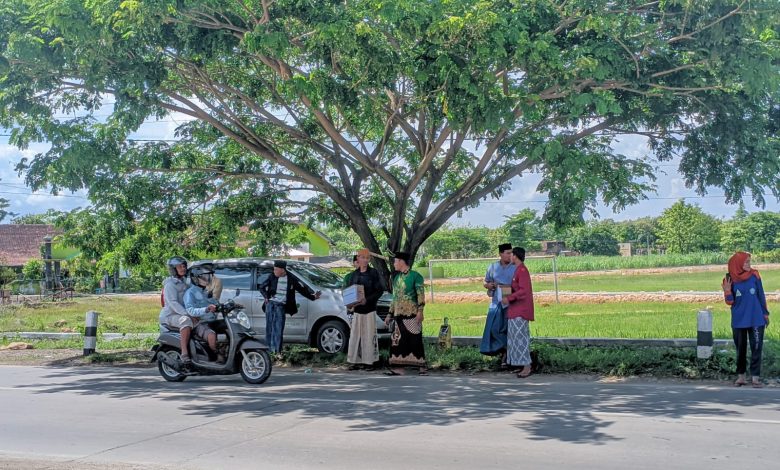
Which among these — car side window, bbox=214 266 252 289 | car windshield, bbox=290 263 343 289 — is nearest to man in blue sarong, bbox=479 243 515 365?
car windshield, bbox=290 263 343 289

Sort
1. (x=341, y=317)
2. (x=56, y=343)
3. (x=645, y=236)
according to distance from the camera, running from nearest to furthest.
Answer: (x=341, y=317) < (x=56, y=343) < (x=645, y=236)

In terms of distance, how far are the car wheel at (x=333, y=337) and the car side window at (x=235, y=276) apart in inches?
67.6

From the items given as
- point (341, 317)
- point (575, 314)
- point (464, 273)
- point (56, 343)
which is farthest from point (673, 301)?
point (464, 273)

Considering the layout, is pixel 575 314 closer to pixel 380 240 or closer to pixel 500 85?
pixel 380 240

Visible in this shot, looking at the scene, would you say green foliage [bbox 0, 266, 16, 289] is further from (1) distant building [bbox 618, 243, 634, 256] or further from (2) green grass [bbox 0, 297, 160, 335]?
(1) distant building [bbox 618, 243, 634, 256]

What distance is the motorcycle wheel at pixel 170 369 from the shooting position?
39.1 ft

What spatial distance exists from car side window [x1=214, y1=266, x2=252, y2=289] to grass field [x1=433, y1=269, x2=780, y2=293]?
1012 inches

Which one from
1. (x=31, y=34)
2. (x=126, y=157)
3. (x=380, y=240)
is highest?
(x=31, y=34)

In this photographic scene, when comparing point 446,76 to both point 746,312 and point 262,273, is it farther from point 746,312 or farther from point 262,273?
point 262,273

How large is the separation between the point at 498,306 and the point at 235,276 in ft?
18.0

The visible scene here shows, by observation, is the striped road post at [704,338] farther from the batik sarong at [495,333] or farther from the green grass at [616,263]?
the green grass at [616,263]

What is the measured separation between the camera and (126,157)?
49.9 feet

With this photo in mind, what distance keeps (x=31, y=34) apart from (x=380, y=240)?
9339 mm

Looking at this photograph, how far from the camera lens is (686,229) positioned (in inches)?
3000
